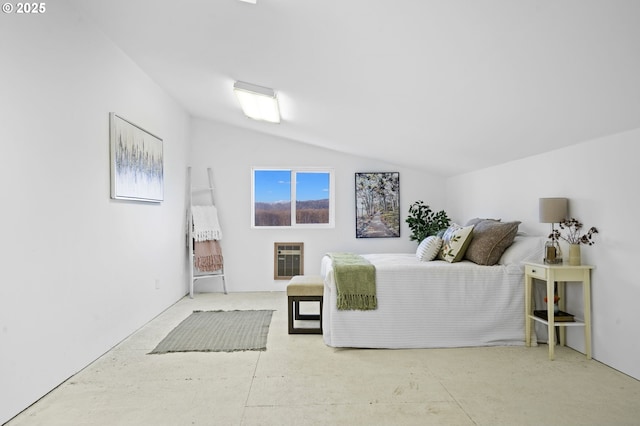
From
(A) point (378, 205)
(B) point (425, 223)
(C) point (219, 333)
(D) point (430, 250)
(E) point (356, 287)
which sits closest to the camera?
(E) point (356, 287)

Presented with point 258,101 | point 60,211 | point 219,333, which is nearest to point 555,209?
point 258,101

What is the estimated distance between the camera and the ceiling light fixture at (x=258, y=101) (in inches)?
167

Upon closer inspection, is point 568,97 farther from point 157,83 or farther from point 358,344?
point 157,83

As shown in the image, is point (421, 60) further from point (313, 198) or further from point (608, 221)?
point (313, 198)

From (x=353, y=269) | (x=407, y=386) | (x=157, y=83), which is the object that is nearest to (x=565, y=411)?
(x=407, y=386)

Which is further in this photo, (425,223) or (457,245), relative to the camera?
(425,223)

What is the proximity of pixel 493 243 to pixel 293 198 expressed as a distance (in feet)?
11.1

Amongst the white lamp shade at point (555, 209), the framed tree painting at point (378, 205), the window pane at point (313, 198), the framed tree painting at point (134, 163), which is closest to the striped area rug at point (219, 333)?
the framed tree painting at point (134, 163)

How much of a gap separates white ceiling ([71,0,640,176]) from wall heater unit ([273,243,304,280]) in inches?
89.9

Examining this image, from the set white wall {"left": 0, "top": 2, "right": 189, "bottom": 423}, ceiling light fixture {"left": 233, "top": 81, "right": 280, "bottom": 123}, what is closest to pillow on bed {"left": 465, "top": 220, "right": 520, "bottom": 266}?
ceiling light fixture {"left": 233, "top": 81, "right": 280, "bottom": 123}

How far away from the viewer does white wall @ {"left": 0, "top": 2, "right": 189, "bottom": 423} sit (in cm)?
247

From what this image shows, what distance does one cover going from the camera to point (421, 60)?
2775mm

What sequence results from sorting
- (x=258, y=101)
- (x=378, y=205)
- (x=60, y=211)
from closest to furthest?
(x=60, y=211)
(x=258, y=101)
(x=378, y=205)

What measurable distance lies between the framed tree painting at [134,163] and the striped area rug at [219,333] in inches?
51.7
